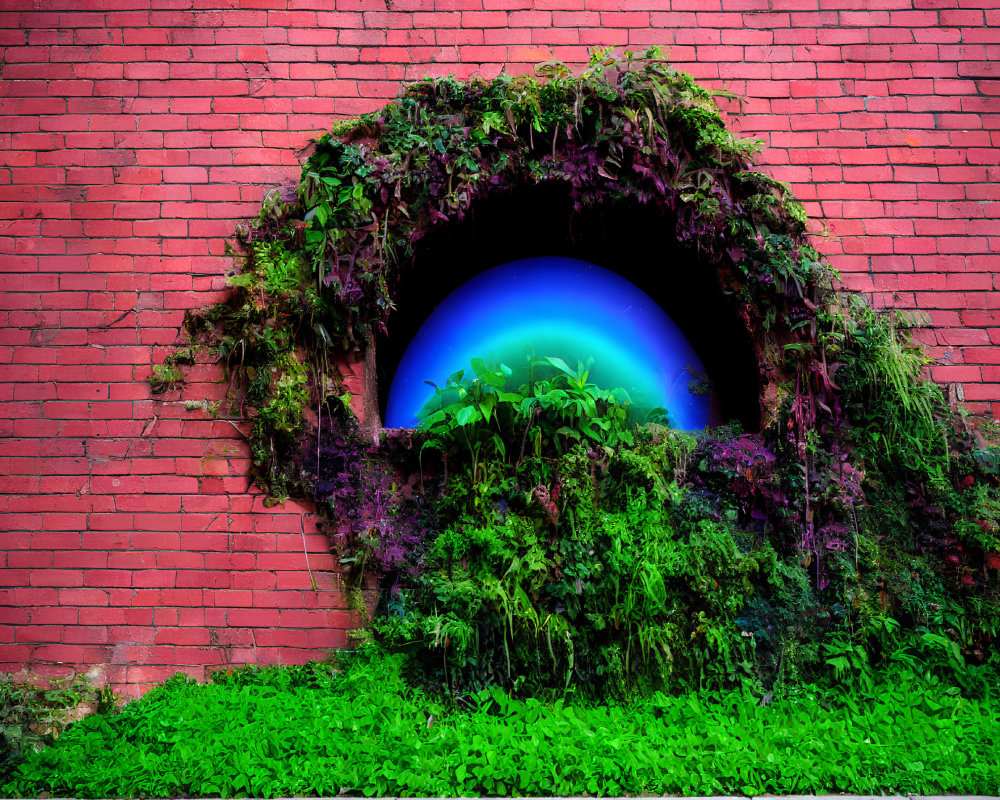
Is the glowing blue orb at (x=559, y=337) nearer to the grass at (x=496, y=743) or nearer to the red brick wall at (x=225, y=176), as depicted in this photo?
the red brick wall at (x=225, y=176)

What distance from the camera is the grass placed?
2449 millimetres

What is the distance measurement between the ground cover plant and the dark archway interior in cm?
12

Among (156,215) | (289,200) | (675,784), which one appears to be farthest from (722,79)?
(675,784)

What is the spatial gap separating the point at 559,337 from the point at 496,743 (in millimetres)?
2379

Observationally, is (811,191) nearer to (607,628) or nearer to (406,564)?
(607,628)

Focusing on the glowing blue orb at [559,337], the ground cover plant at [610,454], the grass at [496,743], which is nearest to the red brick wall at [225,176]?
the ground cover plant at [610,454]

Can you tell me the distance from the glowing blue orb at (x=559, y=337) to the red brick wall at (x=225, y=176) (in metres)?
1.09

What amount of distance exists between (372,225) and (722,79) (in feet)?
7.46

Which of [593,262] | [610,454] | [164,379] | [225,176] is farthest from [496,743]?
[225,176]

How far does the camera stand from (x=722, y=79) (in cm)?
357

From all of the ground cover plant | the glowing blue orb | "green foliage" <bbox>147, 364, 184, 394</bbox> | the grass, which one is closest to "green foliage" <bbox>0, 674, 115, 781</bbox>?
the grass

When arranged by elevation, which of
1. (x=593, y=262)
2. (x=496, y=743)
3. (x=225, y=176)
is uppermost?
(x=225, y=176)

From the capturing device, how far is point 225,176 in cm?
347

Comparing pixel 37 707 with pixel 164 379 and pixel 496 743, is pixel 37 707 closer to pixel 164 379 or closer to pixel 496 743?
pixel 164 379
